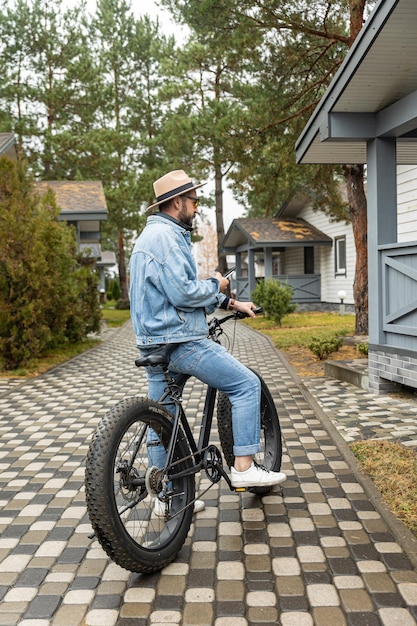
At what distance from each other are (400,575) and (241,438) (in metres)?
1.12

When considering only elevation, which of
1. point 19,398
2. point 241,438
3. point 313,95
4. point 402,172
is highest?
point 313,95

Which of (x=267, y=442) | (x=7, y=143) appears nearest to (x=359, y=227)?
(x=7, y=143)

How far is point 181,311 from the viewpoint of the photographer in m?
3.52

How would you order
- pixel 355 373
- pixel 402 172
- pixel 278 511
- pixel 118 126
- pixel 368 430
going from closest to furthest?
pixel 278 511 < pixel 368 430 < pixel 355 373 < pixel 402 172 < pixel 118 126

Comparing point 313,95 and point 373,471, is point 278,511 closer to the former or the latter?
point 373,471

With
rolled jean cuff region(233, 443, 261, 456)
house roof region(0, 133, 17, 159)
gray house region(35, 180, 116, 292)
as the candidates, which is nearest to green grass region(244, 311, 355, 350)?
gray house region(35, 180, 116, 292)

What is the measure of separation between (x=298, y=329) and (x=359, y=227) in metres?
4.76

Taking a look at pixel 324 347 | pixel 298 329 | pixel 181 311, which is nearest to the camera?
pixel 181 311

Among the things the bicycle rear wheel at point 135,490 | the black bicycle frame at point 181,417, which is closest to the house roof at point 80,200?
the black bicycle frame at point 181,417

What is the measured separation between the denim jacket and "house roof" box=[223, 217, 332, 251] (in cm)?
2356

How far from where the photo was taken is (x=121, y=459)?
124 inches

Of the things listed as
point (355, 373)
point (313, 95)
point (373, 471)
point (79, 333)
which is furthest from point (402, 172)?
point (373, 471)

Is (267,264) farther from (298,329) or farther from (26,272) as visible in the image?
(26,272)

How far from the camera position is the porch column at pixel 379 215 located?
762 centimetres
